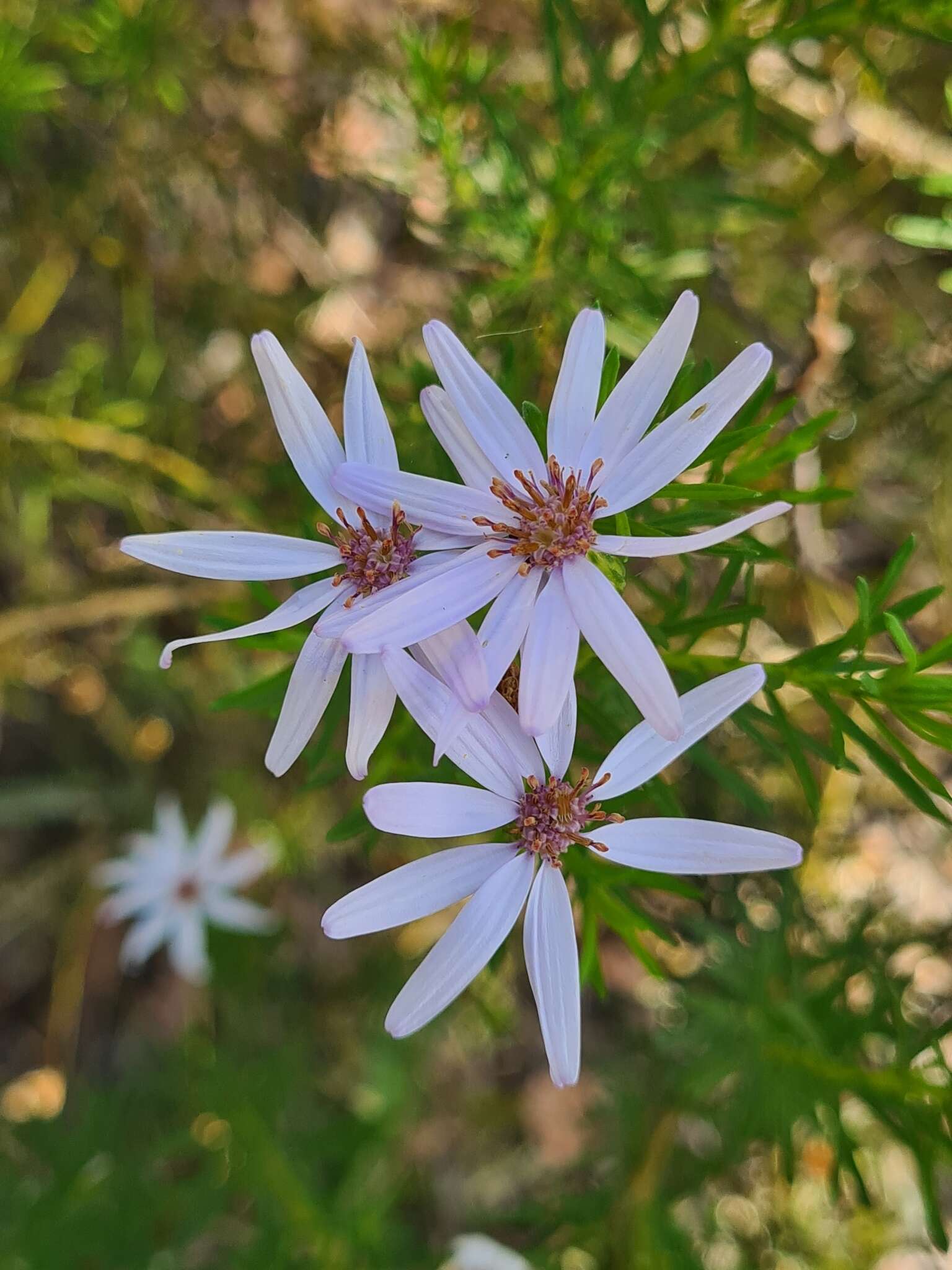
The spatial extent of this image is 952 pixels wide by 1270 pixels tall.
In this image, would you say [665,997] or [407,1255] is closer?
[407,1255]

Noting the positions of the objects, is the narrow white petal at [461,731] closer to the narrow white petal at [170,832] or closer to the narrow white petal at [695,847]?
the narrow white petal at [695,847]

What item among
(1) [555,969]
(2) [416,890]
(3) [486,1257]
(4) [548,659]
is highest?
(4) [548,659]

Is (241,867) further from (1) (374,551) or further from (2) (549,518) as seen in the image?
(2) (549,518)

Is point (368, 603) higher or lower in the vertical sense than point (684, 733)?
higher

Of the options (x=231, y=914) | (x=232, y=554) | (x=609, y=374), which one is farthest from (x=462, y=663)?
(x=231, y=914)

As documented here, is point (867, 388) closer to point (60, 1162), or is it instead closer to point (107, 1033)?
point (60, 1162)

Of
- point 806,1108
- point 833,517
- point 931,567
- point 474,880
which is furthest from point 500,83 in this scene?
point 806,1108

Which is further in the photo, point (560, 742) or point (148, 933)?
→ point (148, 933)
